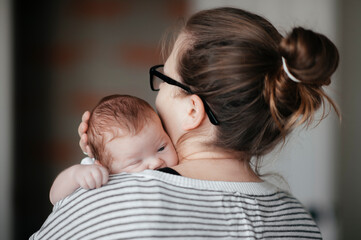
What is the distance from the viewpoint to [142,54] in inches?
118

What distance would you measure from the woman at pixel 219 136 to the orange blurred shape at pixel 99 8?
1803 mm

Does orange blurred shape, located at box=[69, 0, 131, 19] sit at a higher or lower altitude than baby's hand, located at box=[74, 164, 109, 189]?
higher

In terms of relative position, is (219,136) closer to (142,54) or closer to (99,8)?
(142,54)

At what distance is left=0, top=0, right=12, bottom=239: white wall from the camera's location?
2324mm

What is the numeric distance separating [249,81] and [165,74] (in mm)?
280

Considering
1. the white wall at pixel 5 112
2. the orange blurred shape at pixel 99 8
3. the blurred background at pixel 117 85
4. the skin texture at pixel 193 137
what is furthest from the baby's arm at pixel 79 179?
the orange blurred shape at pixel 99 8

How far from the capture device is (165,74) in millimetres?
1273

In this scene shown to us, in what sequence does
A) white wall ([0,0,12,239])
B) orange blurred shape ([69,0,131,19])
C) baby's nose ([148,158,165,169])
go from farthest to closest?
orange blurred shape ([69,0,131,19]) < white wall ([0,0,12,239]) < baby's nose ([148,158,165,169])

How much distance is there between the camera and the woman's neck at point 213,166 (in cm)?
110

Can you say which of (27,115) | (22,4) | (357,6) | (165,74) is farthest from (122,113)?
(357,6)

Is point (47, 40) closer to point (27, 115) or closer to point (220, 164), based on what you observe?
point (27, 115)

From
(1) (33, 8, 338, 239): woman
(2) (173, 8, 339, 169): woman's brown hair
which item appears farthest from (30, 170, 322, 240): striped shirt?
(2) (173, 8, 339, 169): woman's brown hair

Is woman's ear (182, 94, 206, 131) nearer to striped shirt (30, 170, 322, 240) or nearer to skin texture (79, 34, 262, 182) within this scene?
skin texture (79, 34, 262, 182)

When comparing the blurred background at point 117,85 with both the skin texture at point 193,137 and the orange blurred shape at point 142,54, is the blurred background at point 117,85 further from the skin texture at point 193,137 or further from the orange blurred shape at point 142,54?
the skin texture at point 193,137
